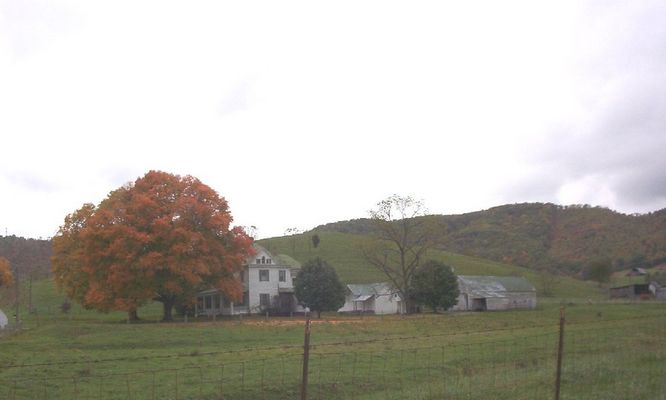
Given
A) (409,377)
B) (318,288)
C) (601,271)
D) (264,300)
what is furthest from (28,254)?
(409,377)

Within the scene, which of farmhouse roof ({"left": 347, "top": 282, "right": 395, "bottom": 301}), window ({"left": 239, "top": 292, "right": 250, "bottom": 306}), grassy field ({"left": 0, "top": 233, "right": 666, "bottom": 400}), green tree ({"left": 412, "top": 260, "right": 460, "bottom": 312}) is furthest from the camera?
farmhouse roof ({"left": 347, "top": 282, "right": 395, "bottom": 301})

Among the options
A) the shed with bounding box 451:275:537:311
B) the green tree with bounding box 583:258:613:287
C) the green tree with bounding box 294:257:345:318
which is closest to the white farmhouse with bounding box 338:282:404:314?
the shed with bounding box 451:275:537:311

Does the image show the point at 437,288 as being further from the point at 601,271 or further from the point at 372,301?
the point at 601,271

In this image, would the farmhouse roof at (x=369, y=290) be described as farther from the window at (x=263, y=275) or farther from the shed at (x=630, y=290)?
the shed at (x=630, y=290)

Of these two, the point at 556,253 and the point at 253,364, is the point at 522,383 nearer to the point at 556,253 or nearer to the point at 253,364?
the point at 253,364

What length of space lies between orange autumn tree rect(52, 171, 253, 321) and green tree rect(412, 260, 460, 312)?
20859 mm

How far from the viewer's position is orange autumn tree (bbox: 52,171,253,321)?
5053 centimetres

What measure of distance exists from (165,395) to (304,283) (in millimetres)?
47363

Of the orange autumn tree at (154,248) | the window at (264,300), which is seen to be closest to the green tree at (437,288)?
the window at (264,300)

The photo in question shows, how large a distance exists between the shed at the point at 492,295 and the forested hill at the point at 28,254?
222ft

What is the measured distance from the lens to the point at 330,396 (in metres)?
16.8

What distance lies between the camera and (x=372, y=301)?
79.8 m

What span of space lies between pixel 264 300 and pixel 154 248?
20084 millimetres

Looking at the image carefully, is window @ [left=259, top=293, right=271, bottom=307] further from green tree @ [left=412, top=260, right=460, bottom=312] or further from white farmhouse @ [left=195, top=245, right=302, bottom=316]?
green tree @ [left=412, top=260, right=460, bottom=312]
